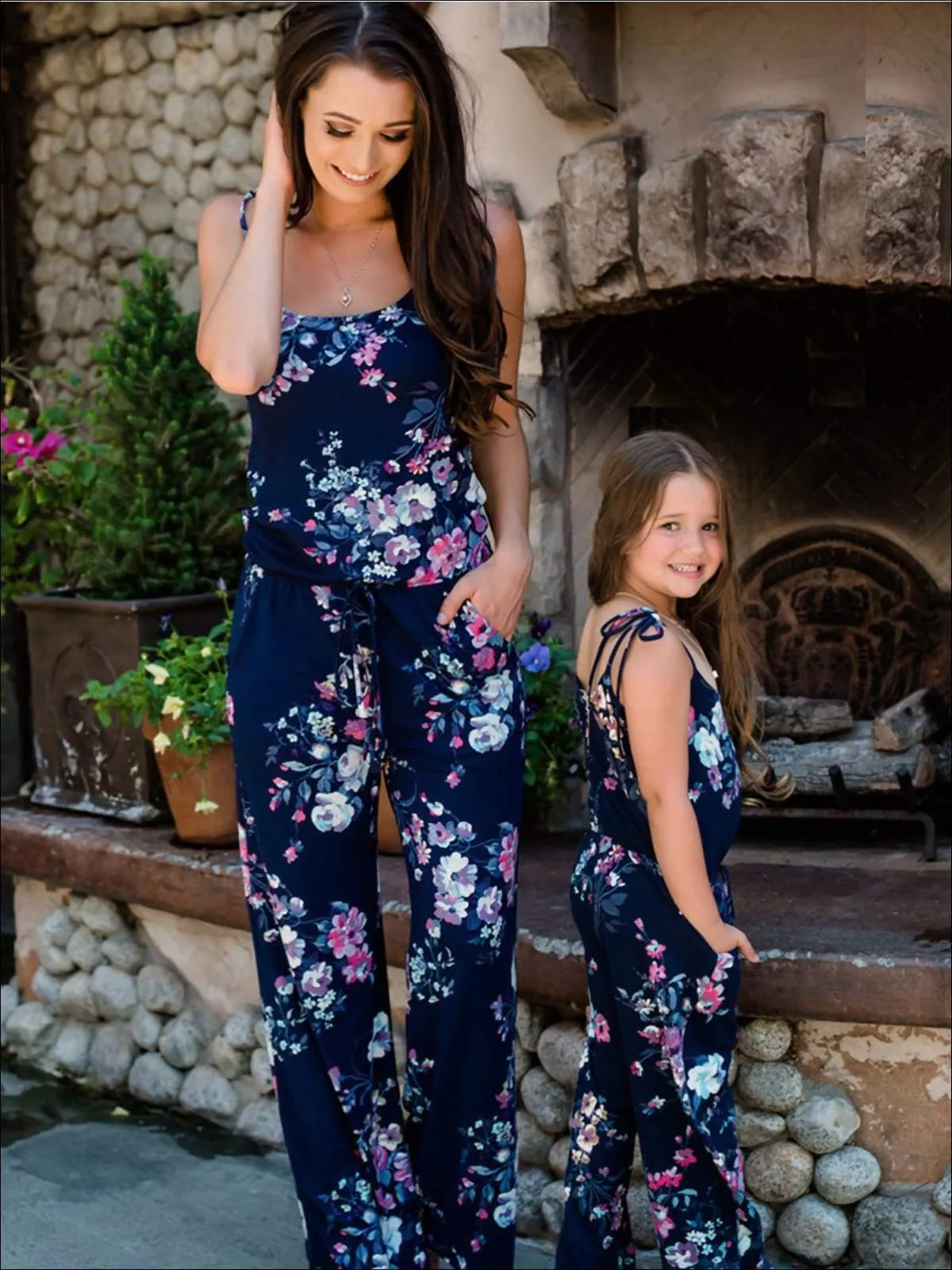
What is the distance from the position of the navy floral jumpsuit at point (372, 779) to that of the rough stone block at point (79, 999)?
59.5 inches

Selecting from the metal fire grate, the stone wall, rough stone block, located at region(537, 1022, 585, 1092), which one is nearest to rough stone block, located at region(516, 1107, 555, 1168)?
the stone wall

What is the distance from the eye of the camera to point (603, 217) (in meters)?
3.48

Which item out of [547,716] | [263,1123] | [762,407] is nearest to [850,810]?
[547,716]

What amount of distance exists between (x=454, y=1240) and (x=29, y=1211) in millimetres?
997

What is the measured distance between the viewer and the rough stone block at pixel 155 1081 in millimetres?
3637

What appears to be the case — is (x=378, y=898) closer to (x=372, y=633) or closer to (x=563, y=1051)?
(x=372, y=633)

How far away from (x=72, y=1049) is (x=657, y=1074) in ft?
5.99

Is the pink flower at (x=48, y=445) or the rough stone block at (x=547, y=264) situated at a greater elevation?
the rough stone block at (x=547, y=264)

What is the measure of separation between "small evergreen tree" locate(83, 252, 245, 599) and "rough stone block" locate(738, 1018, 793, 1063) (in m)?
1.76

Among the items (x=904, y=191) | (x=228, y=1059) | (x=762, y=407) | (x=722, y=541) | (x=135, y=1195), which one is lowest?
(x=135, y=1195)

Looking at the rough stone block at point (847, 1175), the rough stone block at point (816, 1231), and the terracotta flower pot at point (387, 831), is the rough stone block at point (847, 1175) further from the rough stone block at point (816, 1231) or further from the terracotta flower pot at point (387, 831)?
the terracotta flower pot at point (387, 831)

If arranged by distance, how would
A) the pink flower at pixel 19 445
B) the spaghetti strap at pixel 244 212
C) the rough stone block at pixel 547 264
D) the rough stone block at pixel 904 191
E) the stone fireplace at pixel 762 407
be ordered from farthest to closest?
1. the pink flower at pixel 19 445
2. the rough stone block at pixel 547 264
3. the stone fireplace at pixel 762 407
4. the rough stone block at pixel 904 191
5. the spaghetti strap at pixel 244 212

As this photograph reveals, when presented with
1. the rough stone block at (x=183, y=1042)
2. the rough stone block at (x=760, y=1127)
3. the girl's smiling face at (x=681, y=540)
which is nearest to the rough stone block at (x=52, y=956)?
the rough stone block at (x=183, y=1042)

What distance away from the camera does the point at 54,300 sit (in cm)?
496
